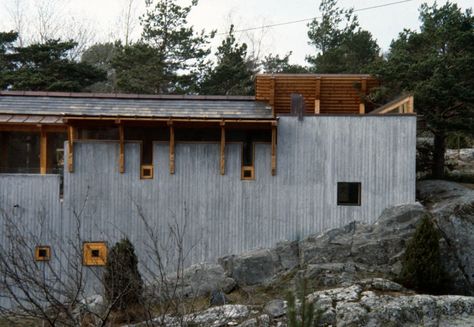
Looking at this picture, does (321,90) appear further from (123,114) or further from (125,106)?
(123,114)

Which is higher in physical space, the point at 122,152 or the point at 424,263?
the point at 122,152

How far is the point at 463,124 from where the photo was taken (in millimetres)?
16703

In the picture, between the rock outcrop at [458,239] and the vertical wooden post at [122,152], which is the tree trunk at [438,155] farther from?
the vertical wooden post at [122,152]

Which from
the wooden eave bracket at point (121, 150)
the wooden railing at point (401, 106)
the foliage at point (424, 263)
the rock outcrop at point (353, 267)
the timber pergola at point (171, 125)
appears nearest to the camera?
the rock outcrop at point (353, 267)

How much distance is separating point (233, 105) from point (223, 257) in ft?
17.4

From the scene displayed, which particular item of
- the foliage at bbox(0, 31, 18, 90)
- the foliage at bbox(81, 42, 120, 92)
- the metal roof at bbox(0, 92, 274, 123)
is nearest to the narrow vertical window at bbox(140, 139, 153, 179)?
the metal roof at bbox(0, 92, 274, 123)

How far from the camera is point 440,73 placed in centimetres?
1669

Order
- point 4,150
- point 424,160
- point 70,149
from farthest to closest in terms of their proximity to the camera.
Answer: point 424,160 < point 4,150 < point 70,149

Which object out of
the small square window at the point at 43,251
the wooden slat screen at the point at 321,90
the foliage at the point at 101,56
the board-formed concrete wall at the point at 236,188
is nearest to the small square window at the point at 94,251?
the board-formed concrete wall at the point at 236,188

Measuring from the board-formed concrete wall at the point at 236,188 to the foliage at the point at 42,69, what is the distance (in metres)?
12.1

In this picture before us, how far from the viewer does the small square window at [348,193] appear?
1488cm

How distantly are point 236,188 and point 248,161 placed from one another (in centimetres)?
89

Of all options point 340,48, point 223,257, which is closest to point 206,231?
point 223,257

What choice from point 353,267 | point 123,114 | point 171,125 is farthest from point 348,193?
point 123,114
